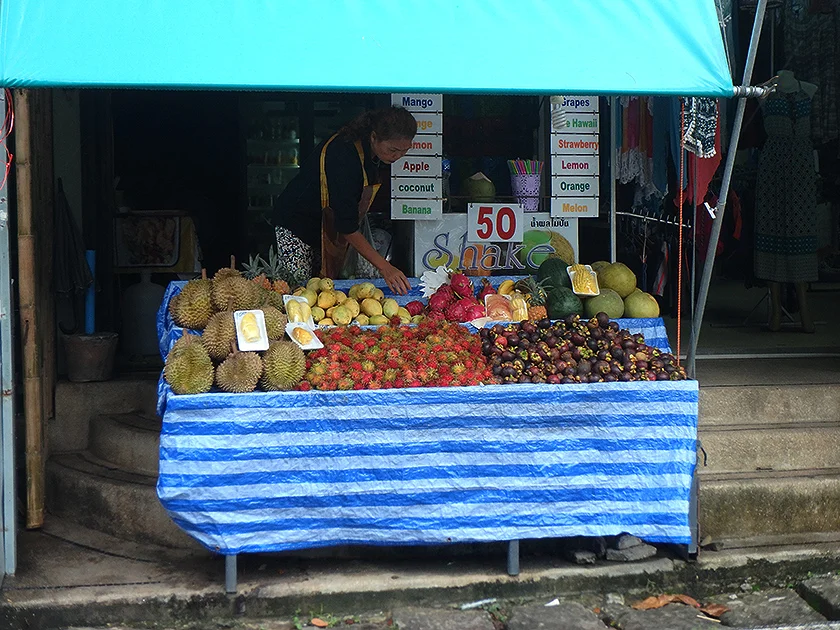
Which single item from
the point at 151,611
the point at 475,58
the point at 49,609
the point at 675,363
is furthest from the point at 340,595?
the point at 475,58

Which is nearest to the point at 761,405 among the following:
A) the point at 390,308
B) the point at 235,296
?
the point at 390,308

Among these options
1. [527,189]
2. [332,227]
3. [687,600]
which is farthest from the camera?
[527,189]

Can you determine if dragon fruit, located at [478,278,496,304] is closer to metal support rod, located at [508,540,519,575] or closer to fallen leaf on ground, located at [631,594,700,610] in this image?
metal support rod, located at [508,540,519,575]

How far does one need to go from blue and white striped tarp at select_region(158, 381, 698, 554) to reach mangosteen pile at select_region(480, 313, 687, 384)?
0.51 feet

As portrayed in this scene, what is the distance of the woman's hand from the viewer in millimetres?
5441

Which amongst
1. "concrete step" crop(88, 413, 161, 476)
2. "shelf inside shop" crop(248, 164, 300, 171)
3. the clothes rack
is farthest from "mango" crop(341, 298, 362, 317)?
"shelf inside shop" crop(248, 164, 300, 171)

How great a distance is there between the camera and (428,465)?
4.24m

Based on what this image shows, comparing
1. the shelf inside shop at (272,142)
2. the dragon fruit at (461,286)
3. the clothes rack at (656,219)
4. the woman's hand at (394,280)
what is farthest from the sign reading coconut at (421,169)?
the shelf inside shop at (272,142)

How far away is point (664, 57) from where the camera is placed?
12.9 ft

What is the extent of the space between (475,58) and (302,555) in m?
2.39

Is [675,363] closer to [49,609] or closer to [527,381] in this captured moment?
[527,381]

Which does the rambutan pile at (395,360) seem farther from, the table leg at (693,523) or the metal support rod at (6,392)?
the metal support rod at (6,392)

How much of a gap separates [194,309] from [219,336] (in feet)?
1.14

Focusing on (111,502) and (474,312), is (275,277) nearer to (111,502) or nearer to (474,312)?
(474,312)
